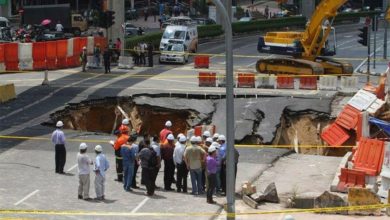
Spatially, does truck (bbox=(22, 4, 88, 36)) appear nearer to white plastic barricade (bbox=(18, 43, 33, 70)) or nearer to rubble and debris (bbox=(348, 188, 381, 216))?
white plastic barricade (bbox=(18, 43, 33, 70))

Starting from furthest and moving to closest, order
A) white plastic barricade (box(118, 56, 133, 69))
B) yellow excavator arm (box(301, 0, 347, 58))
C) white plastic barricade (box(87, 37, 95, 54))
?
1. white plastic barricade (box(87, 37, 95, 54))
2. white plastic barricade (box(118, 56, 133, 69))
3. yellow excavator arm (box(301, 0, 347, 58))

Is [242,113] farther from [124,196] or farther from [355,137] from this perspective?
[124,196]

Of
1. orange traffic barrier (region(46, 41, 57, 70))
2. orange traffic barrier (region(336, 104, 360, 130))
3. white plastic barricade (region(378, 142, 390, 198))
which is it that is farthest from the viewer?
orange traffic barrier (region(46, 41, 57, 70))

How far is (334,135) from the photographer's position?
31.0 meters

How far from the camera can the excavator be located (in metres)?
44.8

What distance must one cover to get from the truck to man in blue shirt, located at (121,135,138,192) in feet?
146

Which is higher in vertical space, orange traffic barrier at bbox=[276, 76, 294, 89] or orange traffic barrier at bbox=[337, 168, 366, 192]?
orange traffic barrier at bbox=[276, 76, 294, 89]

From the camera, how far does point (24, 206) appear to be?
20547 millimetres

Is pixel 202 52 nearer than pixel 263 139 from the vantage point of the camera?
No

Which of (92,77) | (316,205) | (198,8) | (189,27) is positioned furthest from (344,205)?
(198,8)

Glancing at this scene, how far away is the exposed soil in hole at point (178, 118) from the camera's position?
32.3 m

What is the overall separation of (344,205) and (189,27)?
36.1 meters

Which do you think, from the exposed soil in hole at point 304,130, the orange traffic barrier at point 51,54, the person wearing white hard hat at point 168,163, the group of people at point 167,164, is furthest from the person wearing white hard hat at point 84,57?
the person wearing white hard hat at point 168,163

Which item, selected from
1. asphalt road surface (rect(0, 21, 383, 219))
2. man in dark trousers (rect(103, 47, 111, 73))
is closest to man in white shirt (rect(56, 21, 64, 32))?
asphalt road surface (rect(0, 21, 383, 219))
